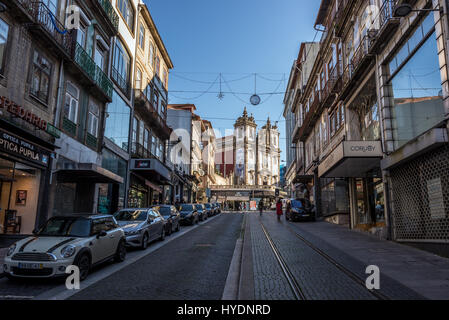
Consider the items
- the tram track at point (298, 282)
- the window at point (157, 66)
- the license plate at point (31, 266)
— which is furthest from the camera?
the window at point (157, 66)

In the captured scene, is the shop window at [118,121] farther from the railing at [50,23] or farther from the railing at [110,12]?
the railing at [50,23]

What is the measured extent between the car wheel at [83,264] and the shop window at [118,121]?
13737 mm

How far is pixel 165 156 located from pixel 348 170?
21708 mm

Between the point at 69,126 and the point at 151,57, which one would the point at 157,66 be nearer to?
the point at 151,57

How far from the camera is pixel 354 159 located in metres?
15.3

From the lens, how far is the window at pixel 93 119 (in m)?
18.4

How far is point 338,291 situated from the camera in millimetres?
6180

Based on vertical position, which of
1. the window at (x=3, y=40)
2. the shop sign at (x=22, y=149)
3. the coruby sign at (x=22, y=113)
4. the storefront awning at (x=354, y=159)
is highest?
the window at (x=3, y=40)

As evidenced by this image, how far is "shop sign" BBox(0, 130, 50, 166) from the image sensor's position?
Answer: 436 inches

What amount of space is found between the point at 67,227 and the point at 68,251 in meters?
1.44

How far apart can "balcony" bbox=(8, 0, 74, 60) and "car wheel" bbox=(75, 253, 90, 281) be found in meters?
9.33

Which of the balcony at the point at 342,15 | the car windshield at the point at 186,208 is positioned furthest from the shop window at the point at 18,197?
the balcony at the point at 342,15

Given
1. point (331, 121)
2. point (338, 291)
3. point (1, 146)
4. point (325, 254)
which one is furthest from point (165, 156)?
point (338, 291)

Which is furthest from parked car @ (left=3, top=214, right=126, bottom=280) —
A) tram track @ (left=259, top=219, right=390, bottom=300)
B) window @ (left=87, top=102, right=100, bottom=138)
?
window @ (left=87, top=102, right=100, bottom=138)
